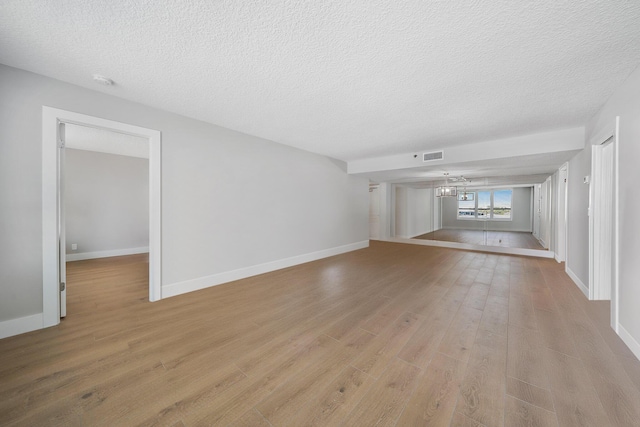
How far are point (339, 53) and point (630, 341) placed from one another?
11.0 ft

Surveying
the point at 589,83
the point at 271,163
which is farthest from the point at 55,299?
the point at 589,83

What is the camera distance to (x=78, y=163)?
514 cm

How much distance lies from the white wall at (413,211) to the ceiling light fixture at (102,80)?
7857mm

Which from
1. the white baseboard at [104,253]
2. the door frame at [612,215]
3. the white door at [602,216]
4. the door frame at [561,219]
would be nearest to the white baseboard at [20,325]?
the white baseboard at [104,253]

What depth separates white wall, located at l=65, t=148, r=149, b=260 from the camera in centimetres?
512

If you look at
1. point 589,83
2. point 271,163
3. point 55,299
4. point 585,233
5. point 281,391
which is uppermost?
point 589,83

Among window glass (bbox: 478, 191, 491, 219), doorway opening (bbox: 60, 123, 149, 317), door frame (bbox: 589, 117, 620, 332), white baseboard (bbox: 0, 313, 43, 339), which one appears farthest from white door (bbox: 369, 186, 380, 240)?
white baseboard (bbox: 0, 313, 43, 339)

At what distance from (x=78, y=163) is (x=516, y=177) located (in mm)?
11050

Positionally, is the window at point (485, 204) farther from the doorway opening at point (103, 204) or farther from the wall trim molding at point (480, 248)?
the doorway opening at point (103, 204)

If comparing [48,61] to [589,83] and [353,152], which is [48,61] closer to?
[353,152]

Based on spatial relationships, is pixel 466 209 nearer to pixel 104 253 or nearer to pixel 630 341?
pixel 630 341

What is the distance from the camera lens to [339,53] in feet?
5.98

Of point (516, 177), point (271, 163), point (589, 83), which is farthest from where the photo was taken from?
point (516, 177)

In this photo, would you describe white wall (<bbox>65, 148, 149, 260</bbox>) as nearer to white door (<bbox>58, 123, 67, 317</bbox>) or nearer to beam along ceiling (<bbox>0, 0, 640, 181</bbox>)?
white door (<bbox>58, 123, 67, 317</bbox>)
